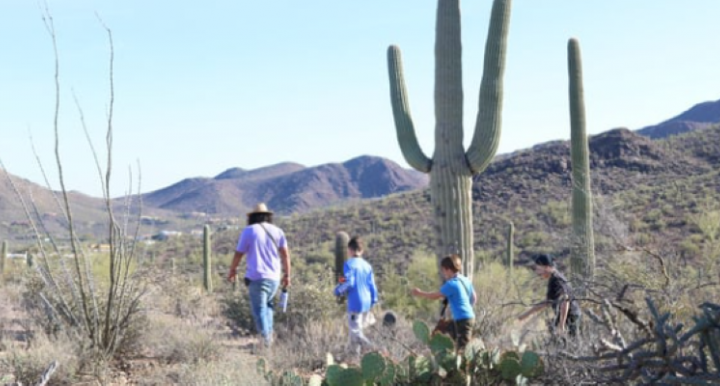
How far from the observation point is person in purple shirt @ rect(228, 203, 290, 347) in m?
8.45


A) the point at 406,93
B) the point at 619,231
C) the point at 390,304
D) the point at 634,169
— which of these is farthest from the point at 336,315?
the point at 634,169

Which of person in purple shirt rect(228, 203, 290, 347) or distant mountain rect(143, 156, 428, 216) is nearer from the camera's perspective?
person in purple shirt rect(228, 203, 290, 347)

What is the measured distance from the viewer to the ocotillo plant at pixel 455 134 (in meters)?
10.3

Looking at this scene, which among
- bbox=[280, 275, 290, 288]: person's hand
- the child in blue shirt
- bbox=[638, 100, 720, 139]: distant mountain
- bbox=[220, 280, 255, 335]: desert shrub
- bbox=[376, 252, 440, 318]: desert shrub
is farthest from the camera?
bbox=[638, 100, 720, 139]: distant mountain

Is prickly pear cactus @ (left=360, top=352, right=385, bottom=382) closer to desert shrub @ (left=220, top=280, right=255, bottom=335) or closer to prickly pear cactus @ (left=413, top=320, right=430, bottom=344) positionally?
prickly pear cactus @ (left=413, top=320, right=430, bottom=344)

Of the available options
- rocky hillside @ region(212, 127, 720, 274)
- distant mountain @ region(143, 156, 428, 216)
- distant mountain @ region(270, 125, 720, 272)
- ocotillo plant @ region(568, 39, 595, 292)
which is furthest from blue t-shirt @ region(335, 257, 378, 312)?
distant mountain @ region(143, 156, 428, 216)

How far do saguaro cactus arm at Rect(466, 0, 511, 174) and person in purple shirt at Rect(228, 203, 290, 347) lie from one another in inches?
128

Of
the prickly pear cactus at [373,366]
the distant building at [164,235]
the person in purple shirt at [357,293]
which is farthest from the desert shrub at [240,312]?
the distant building at [164,235]

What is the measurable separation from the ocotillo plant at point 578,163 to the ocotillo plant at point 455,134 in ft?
6.81

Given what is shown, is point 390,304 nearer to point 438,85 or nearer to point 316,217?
point 438,85

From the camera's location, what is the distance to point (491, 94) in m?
10.9

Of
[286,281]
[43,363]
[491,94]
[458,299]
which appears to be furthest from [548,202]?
[43,363]

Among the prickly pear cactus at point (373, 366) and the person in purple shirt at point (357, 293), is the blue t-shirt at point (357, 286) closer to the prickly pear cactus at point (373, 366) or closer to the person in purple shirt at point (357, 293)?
the person in purple shirt at point (357, 293)

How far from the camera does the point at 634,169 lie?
3494 cm
